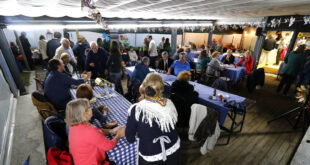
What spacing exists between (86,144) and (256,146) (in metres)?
3.05

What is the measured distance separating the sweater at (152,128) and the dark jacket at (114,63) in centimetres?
299

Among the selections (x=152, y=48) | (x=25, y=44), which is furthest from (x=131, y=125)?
(x=25, y=44)

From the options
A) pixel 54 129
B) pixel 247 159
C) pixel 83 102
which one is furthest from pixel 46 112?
pixel 247 159

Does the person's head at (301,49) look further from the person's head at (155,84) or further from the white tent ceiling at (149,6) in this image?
the person's head at (155,84)

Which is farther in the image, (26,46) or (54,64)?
(26,46)

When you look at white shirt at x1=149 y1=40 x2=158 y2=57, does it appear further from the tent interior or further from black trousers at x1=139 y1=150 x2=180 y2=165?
black trousers at x1=139 y1=150 x2=180 y2=165

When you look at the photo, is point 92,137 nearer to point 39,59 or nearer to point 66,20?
point 66,20

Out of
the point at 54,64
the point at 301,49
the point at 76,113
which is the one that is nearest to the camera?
the point at 76,113

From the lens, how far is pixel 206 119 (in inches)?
90.4

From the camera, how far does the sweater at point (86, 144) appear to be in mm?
1417

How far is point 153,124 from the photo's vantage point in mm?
1333

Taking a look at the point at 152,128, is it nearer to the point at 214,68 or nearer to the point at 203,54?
the point at 214,68

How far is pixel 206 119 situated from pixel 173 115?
108 cm

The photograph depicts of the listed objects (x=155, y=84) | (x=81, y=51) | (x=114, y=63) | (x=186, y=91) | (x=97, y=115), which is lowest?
(x=97, y=115)
